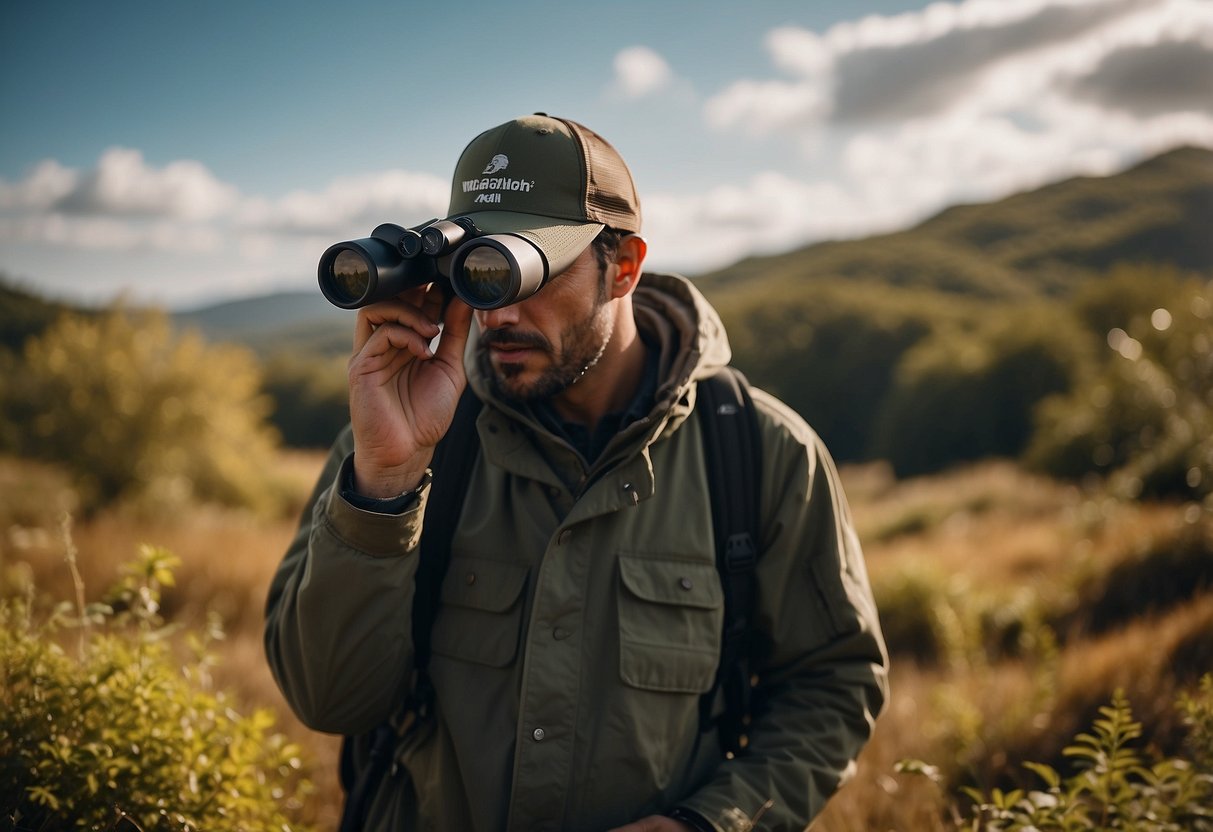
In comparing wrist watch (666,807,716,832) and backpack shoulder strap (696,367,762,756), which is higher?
backpack shoulder strap (696,367,762,756)

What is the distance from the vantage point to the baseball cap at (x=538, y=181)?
220cm

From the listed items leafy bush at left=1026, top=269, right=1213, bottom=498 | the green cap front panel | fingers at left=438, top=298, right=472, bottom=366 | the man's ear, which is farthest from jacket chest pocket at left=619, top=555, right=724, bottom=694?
leafy bush at left=1026, top=269, right=1213, bottom=498

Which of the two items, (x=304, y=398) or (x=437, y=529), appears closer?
(x=437, y=529)

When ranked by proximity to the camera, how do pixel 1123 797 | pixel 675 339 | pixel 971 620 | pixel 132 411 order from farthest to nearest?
1. pixel 132 411
2. pixel 971 620
3. pixel 675 339
4. pixel 1123 797

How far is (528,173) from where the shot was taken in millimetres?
2219

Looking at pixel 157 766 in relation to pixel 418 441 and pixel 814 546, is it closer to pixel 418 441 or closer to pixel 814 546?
pixel 418 441

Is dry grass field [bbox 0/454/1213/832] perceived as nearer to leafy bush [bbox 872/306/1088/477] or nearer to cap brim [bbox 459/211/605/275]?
cap brim [bbox 459/211/605/275]

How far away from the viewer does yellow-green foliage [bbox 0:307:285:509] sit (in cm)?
1124

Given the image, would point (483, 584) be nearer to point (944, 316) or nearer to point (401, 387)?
point (401, 387)

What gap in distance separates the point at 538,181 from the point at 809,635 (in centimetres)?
151

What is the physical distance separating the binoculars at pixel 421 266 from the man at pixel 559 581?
5.5 inches

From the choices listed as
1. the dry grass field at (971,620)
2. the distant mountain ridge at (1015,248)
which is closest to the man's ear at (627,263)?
the dry grass field at (971,620)

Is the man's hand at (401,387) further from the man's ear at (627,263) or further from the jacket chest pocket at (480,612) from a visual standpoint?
the man's ear at (627,263)

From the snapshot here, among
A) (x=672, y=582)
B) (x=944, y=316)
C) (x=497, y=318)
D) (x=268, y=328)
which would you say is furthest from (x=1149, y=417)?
(x=268, y=328)
